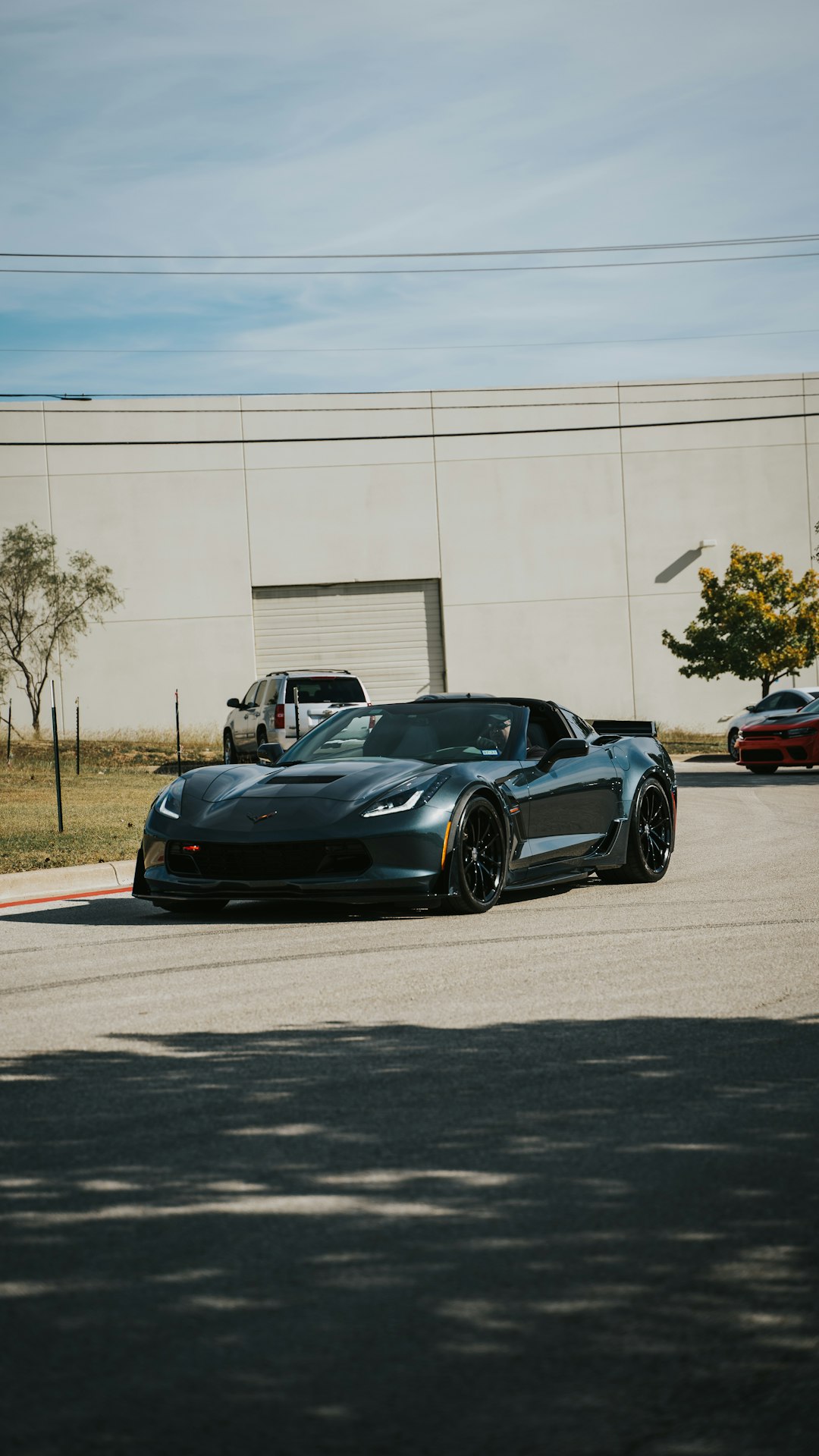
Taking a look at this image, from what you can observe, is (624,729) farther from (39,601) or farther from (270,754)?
(39,601)

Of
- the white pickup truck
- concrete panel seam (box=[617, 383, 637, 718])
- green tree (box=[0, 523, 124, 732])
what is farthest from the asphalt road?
concrete panel seam (box=[617, 383, 637, 718])

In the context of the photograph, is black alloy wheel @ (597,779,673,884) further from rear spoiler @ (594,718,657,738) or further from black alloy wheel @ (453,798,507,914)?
black alloy wheel @ (453,798,507,914)

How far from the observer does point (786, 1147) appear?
456cm

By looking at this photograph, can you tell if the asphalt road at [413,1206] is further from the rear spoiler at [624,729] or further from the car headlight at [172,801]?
the rear spoiler at [624,729]

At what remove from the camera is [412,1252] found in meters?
3.72

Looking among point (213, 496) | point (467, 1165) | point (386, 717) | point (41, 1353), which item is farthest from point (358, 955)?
point (213, 496)

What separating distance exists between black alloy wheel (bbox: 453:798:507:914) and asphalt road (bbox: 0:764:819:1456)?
1.43 metres

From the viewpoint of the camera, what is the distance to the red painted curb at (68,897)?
36.8 feet

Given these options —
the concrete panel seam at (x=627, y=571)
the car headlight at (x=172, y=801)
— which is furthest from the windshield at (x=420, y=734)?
the concrete panel seam at (x=627, y=571)

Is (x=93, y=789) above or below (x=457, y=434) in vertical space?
below

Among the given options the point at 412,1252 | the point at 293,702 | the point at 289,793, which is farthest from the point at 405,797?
the point at 293,702

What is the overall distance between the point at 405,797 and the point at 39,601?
92.3 feet

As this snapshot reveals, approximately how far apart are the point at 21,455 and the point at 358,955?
3163 centimetres

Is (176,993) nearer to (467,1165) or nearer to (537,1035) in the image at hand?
(537,1035)
